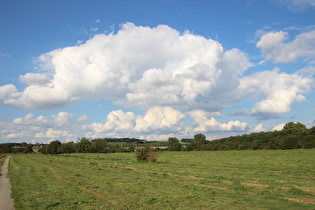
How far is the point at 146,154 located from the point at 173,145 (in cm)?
9573

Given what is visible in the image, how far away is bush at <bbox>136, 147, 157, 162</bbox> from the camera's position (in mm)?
51125

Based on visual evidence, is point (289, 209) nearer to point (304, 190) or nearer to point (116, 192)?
point (304, 190)

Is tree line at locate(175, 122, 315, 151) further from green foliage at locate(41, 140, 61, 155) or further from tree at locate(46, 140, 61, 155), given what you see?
tree at locate(46, 140, 61, 155)

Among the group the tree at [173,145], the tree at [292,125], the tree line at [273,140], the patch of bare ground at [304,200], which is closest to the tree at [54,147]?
the tree at [173,145]

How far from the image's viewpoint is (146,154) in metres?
51.8

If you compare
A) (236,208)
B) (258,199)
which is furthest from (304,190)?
(236,208)

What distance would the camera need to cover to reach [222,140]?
136500 mm

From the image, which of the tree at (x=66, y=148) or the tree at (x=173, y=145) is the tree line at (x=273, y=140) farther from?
the tree at (x=66, y=148)

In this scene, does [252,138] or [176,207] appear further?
[252,138]

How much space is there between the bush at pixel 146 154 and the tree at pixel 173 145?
3700 inches

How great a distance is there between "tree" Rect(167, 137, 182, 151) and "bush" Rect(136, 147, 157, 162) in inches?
3700

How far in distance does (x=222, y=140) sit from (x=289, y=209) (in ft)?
424

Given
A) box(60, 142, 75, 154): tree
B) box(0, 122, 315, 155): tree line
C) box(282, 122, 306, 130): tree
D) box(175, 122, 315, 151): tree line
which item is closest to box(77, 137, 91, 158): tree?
box(0, 122, 315, 155): tree line

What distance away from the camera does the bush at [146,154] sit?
5112cm
